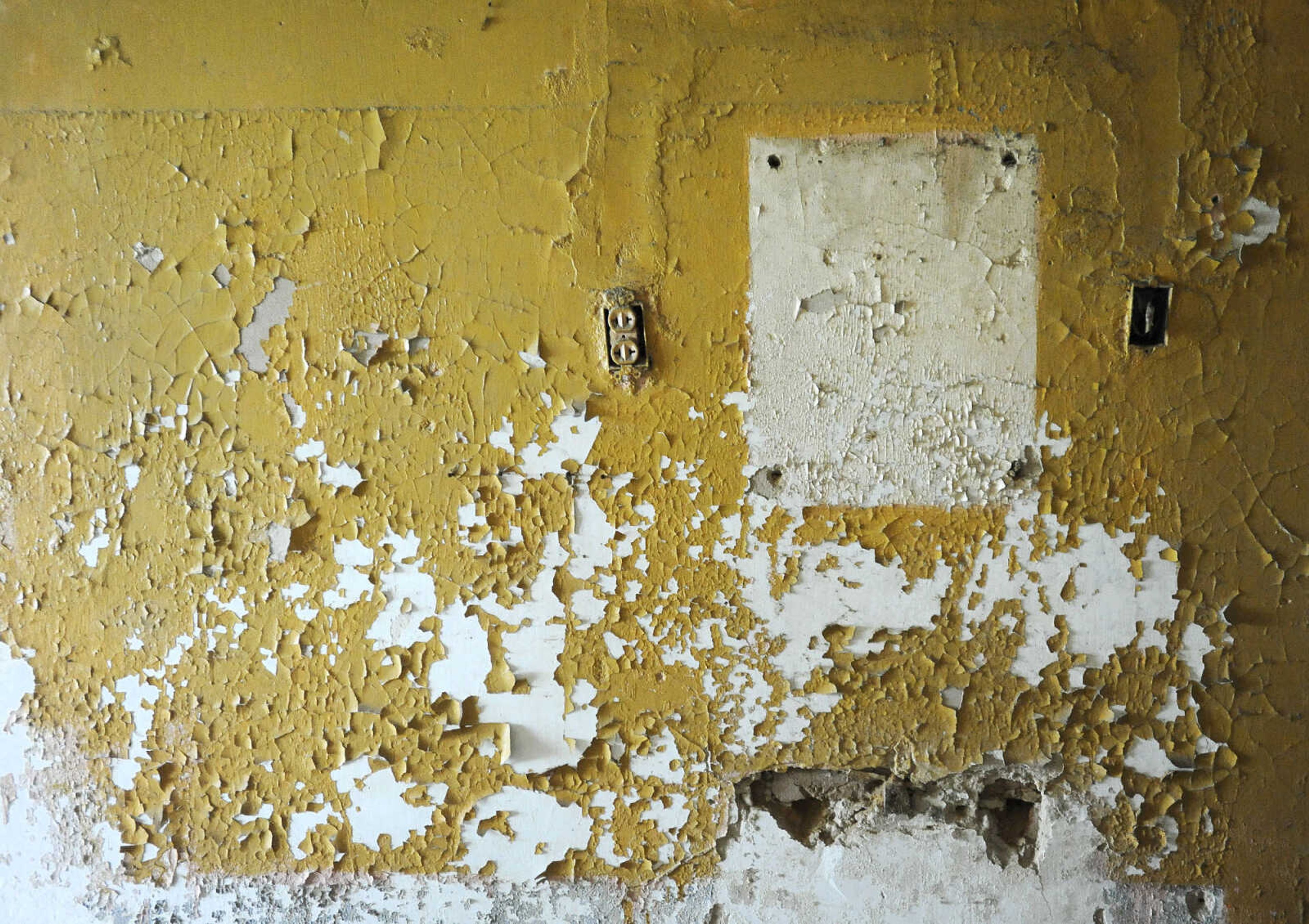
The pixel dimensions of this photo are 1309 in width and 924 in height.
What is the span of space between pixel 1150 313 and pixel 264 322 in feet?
4.80

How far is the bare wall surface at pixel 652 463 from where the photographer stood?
1.32 meters

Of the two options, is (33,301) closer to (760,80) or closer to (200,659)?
(200,659)

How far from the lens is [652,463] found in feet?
4.49

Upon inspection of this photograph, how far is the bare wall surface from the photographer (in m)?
1.32

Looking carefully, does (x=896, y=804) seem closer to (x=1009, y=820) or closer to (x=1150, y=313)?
(x=1009, y=820)

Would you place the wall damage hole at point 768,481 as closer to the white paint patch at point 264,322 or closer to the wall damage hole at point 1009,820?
the wall damage hole at point 1009,820

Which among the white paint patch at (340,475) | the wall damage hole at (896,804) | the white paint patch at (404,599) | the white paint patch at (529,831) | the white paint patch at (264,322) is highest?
the white paint patch at (264,322)

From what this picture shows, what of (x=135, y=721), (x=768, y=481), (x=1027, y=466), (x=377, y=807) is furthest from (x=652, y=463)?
(x=135, y=721)

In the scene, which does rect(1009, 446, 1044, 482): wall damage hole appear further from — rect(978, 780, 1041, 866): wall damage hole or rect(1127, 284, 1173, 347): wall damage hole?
rect(978, 780, 1041, 866): wall damage hole

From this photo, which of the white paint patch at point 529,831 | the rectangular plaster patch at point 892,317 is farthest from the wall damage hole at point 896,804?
the rectangular plaster patch at point 892,317

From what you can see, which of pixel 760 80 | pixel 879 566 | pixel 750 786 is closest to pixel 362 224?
pixel 760 80

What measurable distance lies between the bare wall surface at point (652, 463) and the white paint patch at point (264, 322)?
10mm

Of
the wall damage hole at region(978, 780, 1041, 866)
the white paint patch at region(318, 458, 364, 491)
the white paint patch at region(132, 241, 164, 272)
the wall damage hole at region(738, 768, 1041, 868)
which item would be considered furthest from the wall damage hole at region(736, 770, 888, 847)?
the white paint patch at region(132, 241, 164, 272)

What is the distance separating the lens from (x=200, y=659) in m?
1.41
